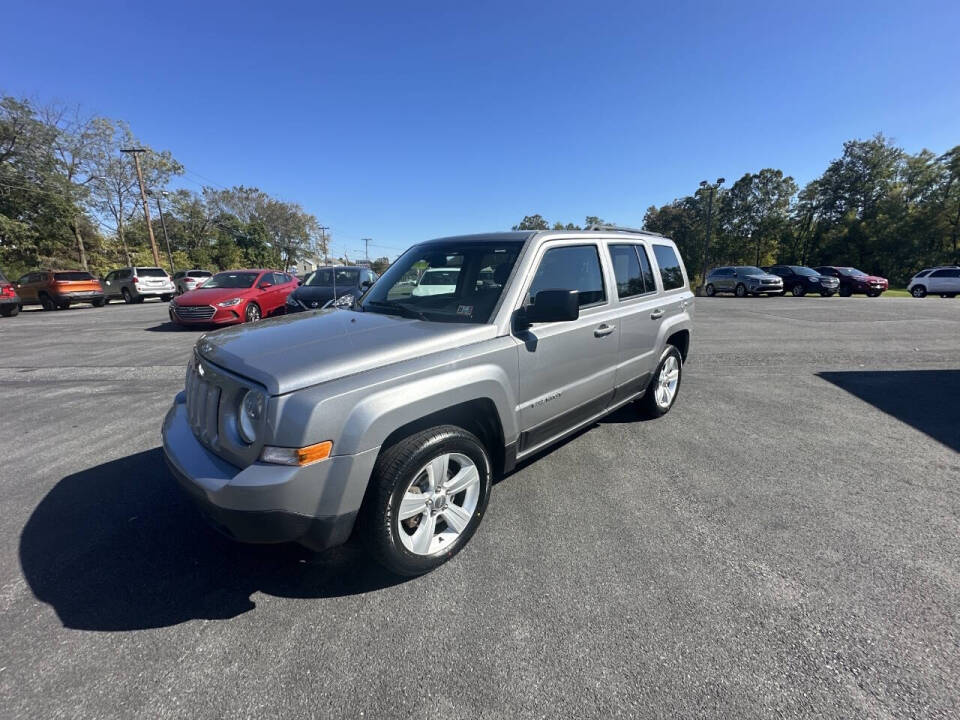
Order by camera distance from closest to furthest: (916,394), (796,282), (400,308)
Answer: (400,308), (916,394), (796,282)

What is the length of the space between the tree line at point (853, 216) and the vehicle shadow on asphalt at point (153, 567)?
126 ft

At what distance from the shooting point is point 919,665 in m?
1.78

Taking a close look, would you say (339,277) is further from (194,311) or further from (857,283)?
(857,283)

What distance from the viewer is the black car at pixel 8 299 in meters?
14.6

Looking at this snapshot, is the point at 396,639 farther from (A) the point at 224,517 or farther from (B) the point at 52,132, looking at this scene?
(B) the point at 52,132

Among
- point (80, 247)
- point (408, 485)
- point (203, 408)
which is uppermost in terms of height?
point (80, 247)

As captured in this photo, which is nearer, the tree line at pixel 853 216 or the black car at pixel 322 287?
the black car at pixel 322 287

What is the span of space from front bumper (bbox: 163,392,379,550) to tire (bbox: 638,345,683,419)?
338cm

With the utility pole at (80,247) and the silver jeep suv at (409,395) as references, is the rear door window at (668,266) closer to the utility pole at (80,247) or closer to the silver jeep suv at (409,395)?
the silver jeep suv at (409,395)

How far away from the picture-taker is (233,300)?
10.8 meters

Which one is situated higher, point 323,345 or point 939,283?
point 323,345

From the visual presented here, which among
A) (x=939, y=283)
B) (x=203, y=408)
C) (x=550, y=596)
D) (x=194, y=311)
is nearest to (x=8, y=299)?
(x=194, y=311)

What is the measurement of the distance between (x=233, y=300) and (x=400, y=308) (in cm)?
961

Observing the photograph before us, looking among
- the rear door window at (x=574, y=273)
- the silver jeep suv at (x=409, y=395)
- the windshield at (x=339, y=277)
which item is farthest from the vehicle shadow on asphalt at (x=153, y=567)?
the windshield at (x=339, y=277)
